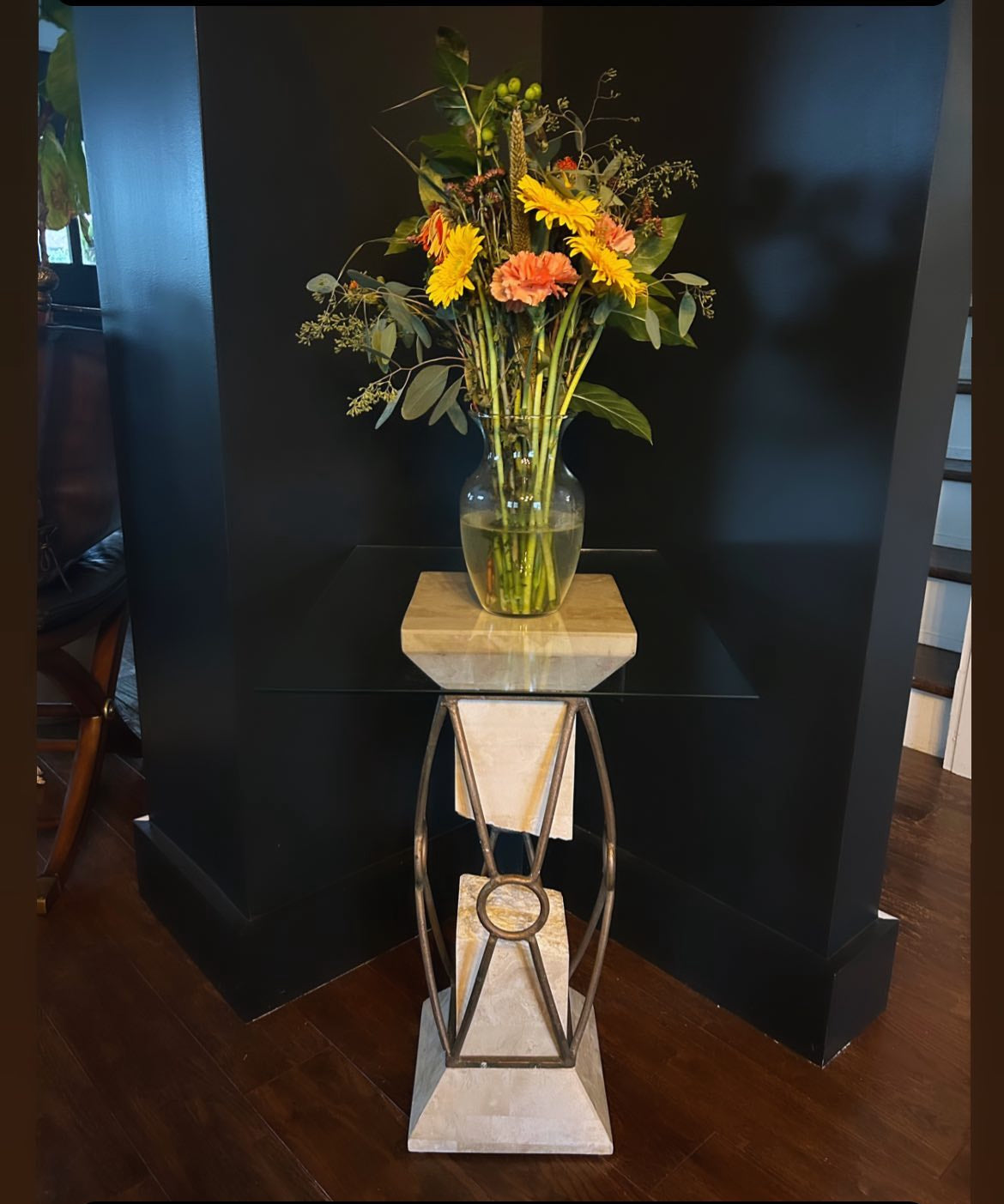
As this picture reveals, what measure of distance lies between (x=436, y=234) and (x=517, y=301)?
122 mm

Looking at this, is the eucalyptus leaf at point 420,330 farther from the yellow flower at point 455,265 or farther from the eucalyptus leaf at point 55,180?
the eucalyptus leaf at point 55,180

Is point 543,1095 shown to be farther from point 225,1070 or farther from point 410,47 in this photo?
point 410,47

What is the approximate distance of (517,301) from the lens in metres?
0.99

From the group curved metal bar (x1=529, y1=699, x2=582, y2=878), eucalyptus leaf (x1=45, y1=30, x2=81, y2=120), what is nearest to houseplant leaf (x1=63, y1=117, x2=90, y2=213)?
eucalyptus leaf (x1=45, y1=30, x2=81, y2=120)

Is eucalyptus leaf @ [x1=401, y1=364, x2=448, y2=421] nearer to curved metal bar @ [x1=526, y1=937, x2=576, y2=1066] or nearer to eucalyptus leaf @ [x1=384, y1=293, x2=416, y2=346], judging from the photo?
eucalyptus leaf @ [x1=384, y1=293, x2=416, y2=346]

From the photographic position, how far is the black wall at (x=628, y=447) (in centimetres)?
116

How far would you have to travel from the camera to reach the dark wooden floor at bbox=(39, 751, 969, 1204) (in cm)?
120

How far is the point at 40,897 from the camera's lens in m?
1.70

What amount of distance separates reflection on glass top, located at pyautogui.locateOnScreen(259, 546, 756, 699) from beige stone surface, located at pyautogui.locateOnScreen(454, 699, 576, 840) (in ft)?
0.22

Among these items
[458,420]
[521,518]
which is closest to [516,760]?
[521,518]

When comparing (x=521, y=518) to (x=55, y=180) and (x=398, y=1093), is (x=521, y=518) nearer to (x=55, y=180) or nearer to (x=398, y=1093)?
(x=398, y=1093)

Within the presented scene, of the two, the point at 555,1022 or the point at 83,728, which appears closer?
the point at 555,1022

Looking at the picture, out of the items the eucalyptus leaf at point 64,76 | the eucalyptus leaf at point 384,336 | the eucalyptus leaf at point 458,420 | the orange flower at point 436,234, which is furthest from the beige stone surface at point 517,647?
the eucalyptus leaf at point 64,76

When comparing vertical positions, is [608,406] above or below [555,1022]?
above
